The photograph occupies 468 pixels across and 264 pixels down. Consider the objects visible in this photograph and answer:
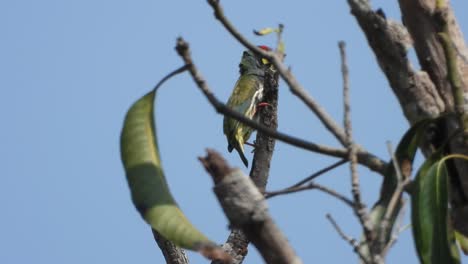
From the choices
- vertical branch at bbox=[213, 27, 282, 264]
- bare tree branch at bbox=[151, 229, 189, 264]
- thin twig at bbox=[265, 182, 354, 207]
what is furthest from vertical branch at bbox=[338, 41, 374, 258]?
bare tree branch at bbox=[151, 229, 189, 264]

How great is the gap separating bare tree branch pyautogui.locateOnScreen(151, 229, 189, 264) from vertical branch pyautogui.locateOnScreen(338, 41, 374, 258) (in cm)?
271

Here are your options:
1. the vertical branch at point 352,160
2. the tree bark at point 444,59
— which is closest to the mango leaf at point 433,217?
the tree bark at point 444,59

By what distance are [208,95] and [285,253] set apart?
63 centimetres

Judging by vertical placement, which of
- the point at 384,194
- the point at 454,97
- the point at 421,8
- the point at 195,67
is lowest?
the point at 384,194

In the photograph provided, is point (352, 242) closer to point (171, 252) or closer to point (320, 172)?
point (320, 172)

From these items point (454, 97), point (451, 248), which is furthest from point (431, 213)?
point (454, 97)

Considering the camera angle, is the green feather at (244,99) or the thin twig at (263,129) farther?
the green feather at (244,99)

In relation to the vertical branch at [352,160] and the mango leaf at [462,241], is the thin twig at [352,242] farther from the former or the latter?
the mango leaf at [462,241]

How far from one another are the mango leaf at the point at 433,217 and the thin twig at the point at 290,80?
43 cm

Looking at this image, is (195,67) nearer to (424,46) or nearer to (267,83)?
(424,46)

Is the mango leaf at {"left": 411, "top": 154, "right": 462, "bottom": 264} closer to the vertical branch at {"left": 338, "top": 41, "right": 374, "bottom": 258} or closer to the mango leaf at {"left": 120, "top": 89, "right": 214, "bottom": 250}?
the vertical branch at {"left": 338, "top": 41, "right": 374, "bottom": 258}

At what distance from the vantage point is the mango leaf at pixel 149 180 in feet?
7.43

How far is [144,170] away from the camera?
2492mm

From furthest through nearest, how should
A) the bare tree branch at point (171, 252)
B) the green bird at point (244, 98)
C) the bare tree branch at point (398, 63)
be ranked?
the green bird at point (244, 98) → the bare tree branch at point (171, 252) → the bare tree branch at point (398, 63)
